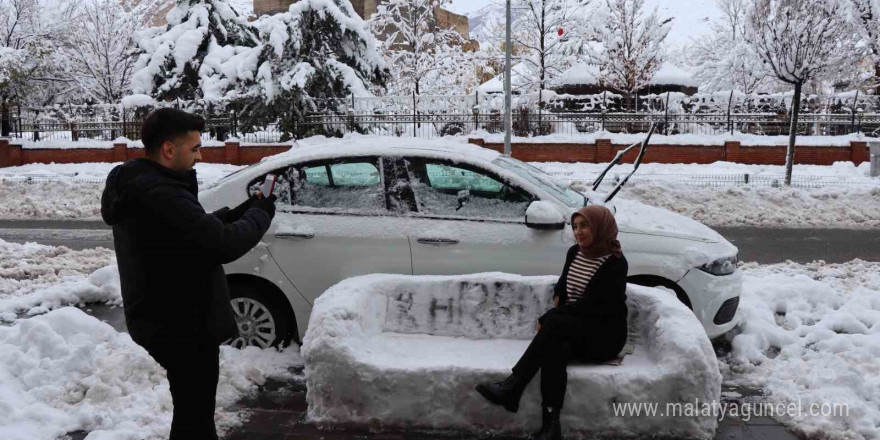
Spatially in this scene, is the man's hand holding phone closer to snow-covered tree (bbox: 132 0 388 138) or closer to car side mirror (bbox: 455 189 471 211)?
car side mirror (bbox: 455 189 471 211)

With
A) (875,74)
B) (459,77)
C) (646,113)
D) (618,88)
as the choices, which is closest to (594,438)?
(646,113)

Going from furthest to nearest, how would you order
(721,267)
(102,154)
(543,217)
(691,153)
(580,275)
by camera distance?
(102,154), (691,153), (721,267), (543,217), (580,275)

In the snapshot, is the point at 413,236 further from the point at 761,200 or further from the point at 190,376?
the point at 761,200

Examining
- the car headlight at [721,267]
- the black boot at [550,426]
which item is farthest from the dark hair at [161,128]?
the car headlight at [721,267]

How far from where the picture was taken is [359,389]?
4.46 m

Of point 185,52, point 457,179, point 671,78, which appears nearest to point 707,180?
point 457,179

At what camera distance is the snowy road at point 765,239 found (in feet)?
34.0

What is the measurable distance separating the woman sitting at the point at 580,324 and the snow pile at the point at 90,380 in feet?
5.97

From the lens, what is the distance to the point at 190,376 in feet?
10.6

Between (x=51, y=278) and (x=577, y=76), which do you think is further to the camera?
(x=577, y=76)

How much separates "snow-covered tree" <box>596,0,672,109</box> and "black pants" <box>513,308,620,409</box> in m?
28.8

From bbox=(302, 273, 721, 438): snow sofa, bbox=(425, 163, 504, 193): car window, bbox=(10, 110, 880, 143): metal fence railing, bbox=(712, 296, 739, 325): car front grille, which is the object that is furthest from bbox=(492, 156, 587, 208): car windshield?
bbox=(10, 110, 880, 143): metal fence railing

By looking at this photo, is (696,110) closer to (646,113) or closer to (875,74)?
(646,113)

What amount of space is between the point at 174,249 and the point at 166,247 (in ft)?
0.10
